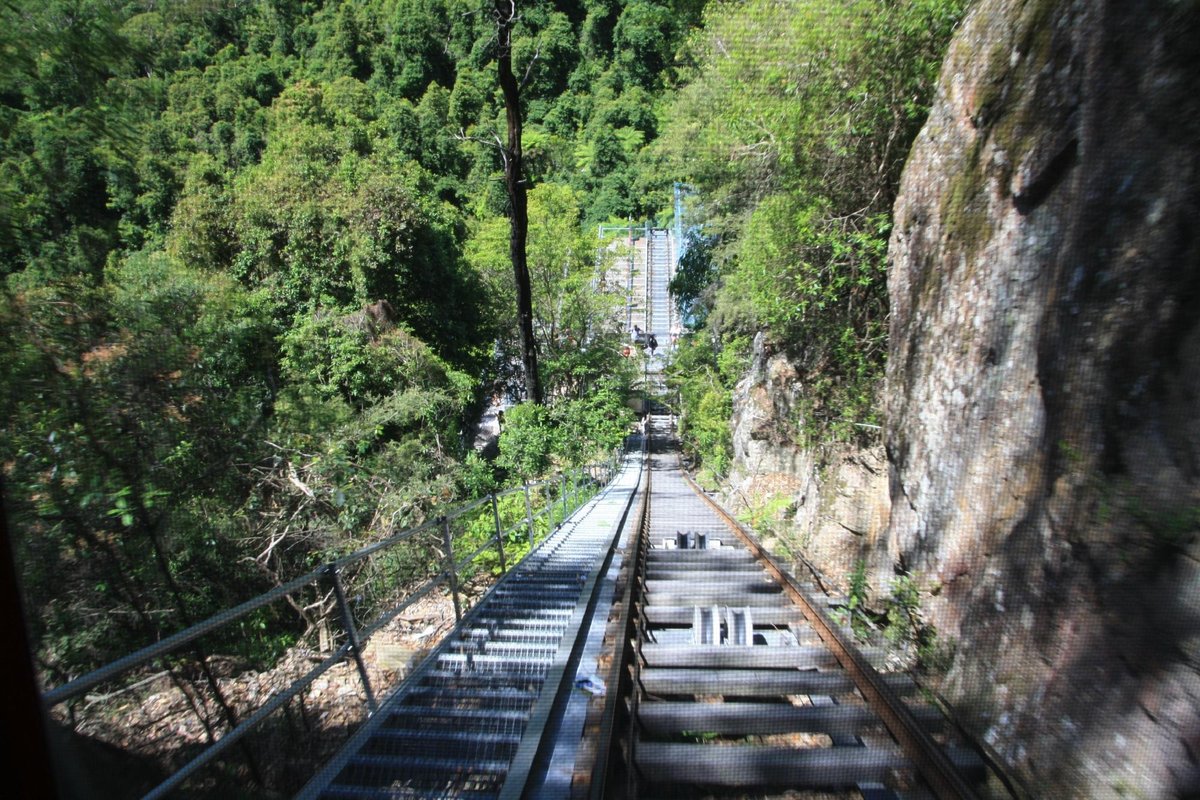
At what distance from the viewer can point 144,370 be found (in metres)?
4.02

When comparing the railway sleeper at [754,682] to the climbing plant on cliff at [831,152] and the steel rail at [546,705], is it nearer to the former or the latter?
the steel rail at [546,705]

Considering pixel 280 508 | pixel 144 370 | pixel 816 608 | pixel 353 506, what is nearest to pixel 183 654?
pixel 144 370

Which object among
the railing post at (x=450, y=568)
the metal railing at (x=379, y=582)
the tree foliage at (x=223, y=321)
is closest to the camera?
the metal railing at (x=379, y=582)

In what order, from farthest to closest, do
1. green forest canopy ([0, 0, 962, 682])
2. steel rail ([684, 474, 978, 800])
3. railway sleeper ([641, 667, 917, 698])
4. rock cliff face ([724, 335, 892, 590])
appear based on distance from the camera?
rock cliff face ([724, 335, 892, 590])
railway sleeper ([641, 667, 917, 698])
green forest canopy ([0, 0, 962, 682])
steel rail ([684, 474, 978, 800])

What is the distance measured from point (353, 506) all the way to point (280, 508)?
2.97 feet

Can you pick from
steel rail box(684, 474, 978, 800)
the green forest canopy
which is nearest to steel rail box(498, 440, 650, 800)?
steel rail box(684, 474, 978, 800)

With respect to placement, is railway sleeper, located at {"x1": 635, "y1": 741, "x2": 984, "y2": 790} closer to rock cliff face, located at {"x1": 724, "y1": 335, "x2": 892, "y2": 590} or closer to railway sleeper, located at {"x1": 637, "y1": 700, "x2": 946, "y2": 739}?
railway sleeper, located at {"x1": 637, "y1": 700, "x2": 946, "y2": 739}

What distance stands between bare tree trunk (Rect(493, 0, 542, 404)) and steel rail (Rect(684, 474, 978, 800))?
1060 centimetres

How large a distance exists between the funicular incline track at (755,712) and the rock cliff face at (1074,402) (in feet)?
1.93

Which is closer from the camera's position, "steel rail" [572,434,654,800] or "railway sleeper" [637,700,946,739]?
"steel rail" [572,434,654,800]

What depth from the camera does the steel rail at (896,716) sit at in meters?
2.10

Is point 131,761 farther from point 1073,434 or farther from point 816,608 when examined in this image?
point 1073,434

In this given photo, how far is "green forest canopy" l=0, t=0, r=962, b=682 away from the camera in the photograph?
281cm

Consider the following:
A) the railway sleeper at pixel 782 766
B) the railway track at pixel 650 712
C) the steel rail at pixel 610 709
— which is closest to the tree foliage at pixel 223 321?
the railway track at pixel 650 712
